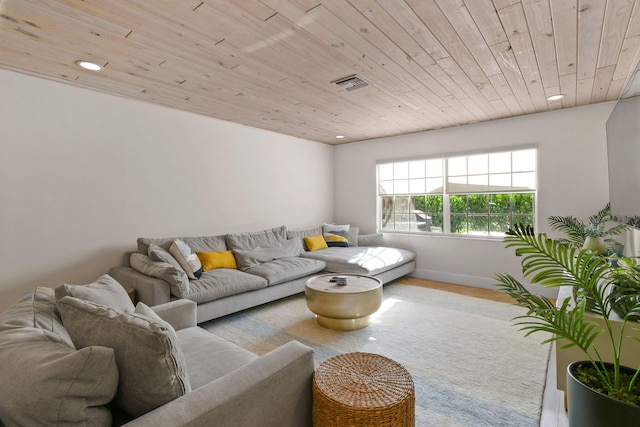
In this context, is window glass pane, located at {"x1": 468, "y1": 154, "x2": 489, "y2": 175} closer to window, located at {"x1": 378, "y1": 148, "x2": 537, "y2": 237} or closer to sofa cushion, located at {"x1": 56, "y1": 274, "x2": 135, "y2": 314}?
window, located at {"x1": 378, "y1": 148, "x2": 537, "y2": 237}

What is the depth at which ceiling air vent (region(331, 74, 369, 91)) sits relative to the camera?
2892mm

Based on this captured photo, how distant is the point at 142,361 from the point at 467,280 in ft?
15.7

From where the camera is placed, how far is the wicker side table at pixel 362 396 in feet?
4.16

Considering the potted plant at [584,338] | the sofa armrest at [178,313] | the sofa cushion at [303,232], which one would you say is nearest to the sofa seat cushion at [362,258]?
the sofa cushion at [303,232]

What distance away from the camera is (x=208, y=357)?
1.68 metres

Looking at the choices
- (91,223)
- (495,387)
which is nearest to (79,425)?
(495,387)

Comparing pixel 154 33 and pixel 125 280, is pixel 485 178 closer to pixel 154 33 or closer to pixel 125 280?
pixel 154 33

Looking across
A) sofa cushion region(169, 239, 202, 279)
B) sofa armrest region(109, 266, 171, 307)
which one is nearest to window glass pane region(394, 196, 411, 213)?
sofa cushion region(169, 239, 202, 279)

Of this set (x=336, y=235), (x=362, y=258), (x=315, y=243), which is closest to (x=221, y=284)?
(x=362, y=258)

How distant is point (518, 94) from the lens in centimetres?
343

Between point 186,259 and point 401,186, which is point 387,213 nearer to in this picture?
point 401,186

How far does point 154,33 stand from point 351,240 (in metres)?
4.25

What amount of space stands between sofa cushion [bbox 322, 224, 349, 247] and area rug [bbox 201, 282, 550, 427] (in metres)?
1.39

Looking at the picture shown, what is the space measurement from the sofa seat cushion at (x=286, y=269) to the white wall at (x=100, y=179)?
92 centimetres
